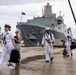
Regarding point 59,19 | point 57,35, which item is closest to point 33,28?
point 57,35

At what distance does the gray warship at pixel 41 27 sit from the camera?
1945 inches

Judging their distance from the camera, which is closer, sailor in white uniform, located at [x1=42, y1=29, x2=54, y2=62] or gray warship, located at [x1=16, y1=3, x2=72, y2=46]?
sailor in white uniform, located at [x1=42, y1=29, x2=54, y2=62]

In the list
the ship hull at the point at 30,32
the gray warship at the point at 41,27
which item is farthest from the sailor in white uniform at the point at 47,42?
the ship hull at the point at 30,32

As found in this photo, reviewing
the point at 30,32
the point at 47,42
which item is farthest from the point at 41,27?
the point at 47,42

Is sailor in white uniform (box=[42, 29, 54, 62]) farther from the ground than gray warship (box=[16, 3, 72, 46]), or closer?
closer

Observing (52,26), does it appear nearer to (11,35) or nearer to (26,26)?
(26,26)

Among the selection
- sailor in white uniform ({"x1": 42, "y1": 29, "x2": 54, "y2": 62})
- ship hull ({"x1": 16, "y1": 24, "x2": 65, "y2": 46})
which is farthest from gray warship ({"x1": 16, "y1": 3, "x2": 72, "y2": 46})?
sailor in white uniform ({"x1": 42, "y1": 29, "x2": 54, "y2": 62})

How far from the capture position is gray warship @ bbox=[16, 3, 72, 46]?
1945 inches

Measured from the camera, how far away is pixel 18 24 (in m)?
49.8

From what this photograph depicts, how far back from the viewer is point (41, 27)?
163 feet

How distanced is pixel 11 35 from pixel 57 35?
43.0 meters

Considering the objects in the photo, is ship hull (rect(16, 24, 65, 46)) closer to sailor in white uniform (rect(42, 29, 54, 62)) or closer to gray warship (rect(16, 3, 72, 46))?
gray warship (rect(16, 3, 72, 46))

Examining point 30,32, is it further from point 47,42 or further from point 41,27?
point 47,42

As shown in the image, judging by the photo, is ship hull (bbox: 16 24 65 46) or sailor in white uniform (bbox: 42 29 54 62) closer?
sailor in white uniform (bbox: 42 29 54 62)
